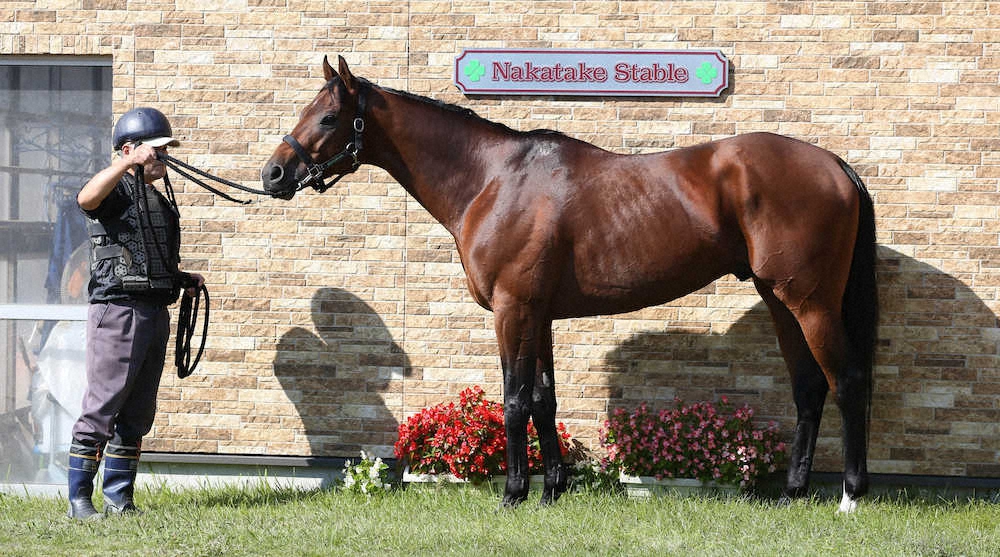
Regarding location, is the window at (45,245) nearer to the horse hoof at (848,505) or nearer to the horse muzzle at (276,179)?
the horse muzzle at (276,179)

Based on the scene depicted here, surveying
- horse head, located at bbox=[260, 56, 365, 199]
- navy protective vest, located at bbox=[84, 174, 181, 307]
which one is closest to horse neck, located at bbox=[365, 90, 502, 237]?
horse head, located at bbox=[260, 56, 365, 199]

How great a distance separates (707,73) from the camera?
19.2 feet

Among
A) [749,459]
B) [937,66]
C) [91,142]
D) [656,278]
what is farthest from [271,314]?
[937,66]

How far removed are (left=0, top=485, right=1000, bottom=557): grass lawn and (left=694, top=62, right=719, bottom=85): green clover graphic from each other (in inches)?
100

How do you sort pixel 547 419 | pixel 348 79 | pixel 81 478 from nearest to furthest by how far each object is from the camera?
pixel 81 478
pixel 348 79
pixel 547 419

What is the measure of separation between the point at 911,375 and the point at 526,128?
283cm

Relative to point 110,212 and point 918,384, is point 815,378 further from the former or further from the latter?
point 110,212

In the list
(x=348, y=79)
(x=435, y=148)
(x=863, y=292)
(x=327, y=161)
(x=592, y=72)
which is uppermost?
(x=592, y=72)

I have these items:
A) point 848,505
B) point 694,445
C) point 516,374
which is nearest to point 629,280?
point 516,374

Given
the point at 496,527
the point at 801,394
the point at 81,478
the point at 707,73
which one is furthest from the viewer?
the point at 707,73

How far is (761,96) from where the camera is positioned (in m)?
5.87

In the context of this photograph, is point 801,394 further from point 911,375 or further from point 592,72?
point 592,72

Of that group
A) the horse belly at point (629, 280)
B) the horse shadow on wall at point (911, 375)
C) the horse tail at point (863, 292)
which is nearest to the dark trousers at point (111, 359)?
the horse belly at point (629, 280)

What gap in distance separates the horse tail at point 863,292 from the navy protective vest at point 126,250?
365 centimetres
